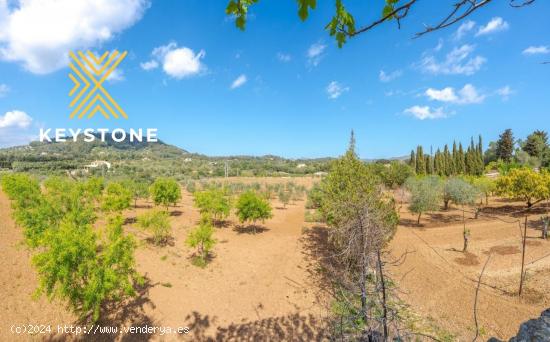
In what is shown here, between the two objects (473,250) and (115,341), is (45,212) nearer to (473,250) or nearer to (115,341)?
(115,341)

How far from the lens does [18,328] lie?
825 cm

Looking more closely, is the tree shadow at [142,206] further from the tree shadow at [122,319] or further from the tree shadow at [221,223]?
the tree shadow at [122,319]

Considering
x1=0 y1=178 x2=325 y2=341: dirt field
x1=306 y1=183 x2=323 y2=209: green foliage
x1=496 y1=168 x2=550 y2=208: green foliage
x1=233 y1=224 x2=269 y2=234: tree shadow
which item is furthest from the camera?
x1=233 y1=224 x2=269 y2=234: tree shadow

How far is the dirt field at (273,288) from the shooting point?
9148mm

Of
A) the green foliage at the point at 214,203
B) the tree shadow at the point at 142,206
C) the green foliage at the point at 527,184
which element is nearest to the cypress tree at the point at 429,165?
the green foliage at the point at 527,184

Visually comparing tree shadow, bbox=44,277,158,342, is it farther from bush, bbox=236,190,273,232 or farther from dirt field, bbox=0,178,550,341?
bush, bbox=236,190,273,232

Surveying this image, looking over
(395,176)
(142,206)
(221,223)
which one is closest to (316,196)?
(221,223)

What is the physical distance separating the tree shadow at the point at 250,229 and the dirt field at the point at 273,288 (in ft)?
8.48

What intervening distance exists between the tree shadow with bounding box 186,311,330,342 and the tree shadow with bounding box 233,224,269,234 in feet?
39.5

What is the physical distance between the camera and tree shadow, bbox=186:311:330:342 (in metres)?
8.84

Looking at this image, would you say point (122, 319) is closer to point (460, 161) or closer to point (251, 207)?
point (251, 207)

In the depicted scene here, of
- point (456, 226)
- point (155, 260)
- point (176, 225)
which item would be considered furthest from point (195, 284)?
point (456, 226)

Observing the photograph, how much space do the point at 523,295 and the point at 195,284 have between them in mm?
13908

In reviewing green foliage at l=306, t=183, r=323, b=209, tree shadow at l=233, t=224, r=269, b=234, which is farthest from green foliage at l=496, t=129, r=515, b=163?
tree shadow at l=233, t=224, r=269, b=234
